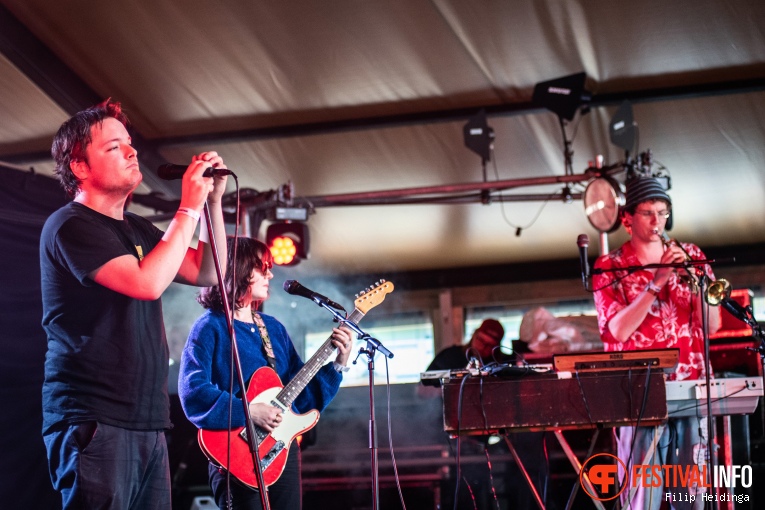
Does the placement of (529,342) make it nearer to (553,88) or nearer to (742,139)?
(553,88)

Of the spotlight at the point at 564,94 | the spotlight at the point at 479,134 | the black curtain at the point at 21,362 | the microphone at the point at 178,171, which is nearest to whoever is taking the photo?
the microphone at the point at 178,171

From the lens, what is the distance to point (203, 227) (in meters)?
2.68

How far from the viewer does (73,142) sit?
104 inches

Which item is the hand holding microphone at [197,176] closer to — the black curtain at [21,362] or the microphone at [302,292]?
the microphone at [302,292]

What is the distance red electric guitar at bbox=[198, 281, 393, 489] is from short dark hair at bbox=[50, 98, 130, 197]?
1.20 metres

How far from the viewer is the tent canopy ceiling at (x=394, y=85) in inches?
218

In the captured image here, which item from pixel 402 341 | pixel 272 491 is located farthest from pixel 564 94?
pixel 402 341

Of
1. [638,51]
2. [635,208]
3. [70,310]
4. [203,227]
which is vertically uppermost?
[638,51]

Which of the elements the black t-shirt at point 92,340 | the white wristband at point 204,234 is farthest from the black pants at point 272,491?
the white wristband at point 204,234

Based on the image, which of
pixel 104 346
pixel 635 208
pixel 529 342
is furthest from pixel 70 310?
pixel 529 342

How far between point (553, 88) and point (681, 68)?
0.98 meters

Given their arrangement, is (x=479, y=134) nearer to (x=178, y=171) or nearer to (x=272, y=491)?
(x=272, y=491)

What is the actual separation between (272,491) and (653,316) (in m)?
1.97

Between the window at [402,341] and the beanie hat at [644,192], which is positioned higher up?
the beanie hat at [644,192]
